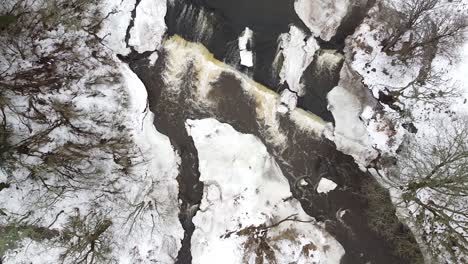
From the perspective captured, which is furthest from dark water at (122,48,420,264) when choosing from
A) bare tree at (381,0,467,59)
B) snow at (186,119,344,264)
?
bare tree at (381,0,467,59)

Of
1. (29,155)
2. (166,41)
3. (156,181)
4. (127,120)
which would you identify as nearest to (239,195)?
(156,181)

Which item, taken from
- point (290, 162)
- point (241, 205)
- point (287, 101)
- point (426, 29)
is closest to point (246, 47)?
point (287, 101)

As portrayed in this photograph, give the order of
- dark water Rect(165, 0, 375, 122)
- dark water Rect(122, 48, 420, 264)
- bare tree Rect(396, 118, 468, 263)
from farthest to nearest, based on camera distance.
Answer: dark water Rect(122, 48, 420, 264), dark water Rect(165, 0, 375, 122), bare tree Rect(396, 118, 468, 263)

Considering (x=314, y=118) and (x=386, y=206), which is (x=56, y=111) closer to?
(x=314, y=118)

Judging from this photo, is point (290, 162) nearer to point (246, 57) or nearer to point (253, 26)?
point (246, 57)

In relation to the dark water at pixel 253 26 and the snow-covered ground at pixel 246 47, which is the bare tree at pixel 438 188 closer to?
the dark water at pixel 253 26

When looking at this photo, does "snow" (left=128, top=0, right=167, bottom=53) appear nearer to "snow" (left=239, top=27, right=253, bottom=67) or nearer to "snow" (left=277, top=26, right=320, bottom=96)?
"snow" (left=239, top=27, right=253, bottom=67)
